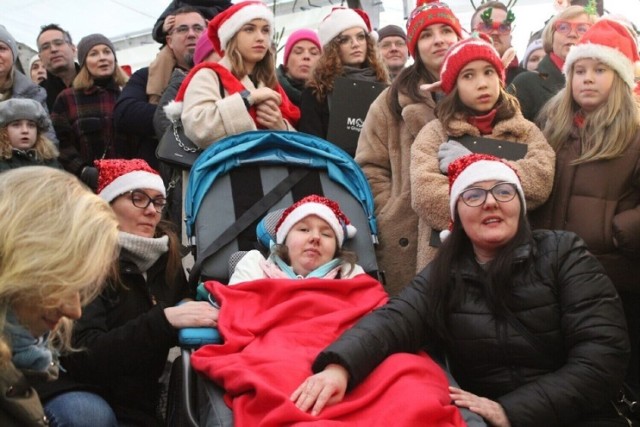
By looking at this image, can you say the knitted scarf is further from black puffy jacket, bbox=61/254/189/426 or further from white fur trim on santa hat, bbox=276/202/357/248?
white fur trim on santa hat, bbox=276/202/357/248

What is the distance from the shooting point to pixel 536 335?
133 inches

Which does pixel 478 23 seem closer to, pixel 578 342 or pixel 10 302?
pixel 578 342

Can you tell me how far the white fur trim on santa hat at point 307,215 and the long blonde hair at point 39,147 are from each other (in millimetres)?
1940

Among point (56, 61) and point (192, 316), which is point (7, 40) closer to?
point (56, 61)

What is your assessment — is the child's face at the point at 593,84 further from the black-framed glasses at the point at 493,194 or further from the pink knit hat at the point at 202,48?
the pink knit hat at the point at 202,48

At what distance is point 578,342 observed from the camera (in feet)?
10.8

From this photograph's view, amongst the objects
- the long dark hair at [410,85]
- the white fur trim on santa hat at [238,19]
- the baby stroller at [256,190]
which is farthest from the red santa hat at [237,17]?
the long dark hair at [410,85]

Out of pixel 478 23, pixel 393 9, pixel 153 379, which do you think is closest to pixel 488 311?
pixel 153 379

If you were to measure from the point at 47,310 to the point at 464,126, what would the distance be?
2317 mm

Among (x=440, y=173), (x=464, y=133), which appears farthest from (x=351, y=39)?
(x=440, y=173)

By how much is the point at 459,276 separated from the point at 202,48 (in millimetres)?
2526

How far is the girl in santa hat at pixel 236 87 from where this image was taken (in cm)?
465

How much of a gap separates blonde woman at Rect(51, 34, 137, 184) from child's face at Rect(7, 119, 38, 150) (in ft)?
1.38

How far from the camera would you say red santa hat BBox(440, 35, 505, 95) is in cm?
426
